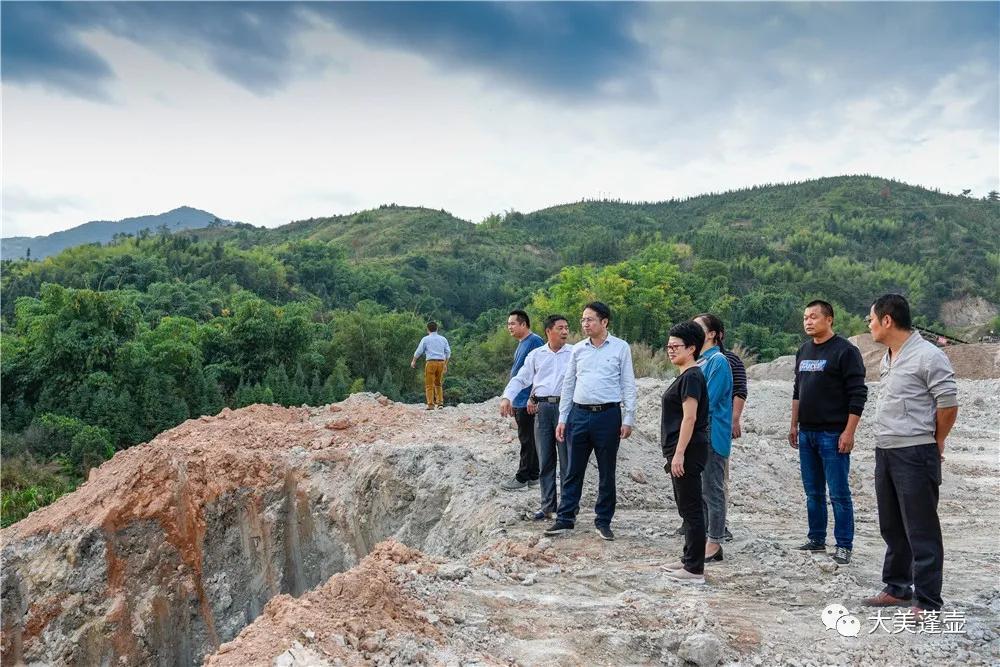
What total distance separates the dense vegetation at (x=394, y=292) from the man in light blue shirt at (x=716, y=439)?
631 inches

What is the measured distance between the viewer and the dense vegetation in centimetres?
2308

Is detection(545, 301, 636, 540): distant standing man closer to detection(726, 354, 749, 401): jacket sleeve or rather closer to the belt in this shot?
the belt

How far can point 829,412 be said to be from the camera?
4.55 m

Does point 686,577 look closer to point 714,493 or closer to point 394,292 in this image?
point 714,493

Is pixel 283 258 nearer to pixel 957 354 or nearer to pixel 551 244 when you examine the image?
pixel 551 244

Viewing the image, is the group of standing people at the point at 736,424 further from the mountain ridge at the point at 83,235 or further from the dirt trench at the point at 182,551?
the mountain ridge at the point at 83,235

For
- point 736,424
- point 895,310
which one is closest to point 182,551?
point 736,424

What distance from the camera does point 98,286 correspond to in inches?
1593

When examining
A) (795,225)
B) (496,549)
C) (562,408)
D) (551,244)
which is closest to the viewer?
(496,549)

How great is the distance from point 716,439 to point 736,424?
25.3 inches

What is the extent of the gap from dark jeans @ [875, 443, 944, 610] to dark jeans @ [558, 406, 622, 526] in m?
1.77

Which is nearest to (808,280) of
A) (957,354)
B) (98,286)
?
(957,354)

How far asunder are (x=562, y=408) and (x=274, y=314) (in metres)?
24.0

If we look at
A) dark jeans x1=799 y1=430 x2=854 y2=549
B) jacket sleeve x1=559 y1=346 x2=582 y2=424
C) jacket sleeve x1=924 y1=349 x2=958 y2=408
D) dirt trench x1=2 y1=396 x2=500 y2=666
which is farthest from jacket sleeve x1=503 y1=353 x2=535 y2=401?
jacket sleeve x1=924 y1=349 x2=958 y2=408
